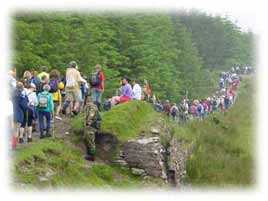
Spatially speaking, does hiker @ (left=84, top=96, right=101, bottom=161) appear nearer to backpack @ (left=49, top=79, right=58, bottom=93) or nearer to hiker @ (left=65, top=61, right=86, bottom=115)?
backpack @ (left=49, top=79, right=58, bottom=93)

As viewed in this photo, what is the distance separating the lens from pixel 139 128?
13.5 metres

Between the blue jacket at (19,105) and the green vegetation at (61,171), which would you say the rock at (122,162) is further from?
the blue jacket at (19,105)

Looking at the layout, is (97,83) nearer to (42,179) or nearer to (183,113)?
(42,179)

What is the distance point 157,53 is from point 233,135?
323 inches

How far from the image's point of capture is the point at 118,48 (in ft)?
92.2

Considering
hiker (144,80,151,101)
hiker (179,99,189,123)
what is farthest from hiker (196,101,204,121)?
hiker (144,80,151,101)

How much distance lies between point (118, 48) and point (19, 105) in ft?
56.2

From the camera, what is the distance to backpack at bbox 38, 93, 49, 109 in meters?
12.0

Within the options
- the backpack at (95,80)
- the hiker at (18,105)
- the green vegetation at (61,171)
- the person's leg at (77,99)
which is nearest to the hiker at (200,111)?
the person's leg at (77,99)

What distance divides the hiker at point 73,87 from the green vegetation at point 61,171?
6.97 ft

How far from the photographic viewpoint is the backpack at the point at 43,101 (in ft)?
39.2

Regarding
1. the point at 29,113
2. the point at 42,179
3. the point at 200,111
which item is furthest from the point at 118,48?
the point at 42,179

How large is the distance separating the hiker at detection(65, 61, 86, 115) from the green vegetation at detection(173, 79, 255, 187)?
9.47 ft

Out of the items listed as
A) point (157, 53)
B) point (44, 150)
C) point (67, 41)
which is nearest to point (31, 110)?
point (44, 150)
